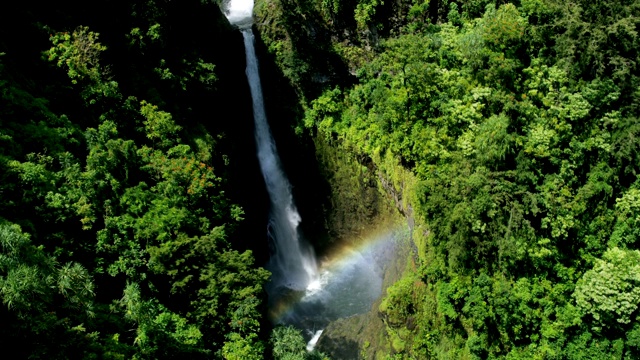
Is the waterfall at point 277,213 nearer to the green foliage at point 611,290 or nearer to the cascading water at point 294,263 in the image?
the cascading water at point 294,263

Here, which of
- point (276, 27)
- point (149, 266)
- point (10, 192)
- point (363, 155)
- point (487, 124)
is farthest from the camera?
point (276, 27)

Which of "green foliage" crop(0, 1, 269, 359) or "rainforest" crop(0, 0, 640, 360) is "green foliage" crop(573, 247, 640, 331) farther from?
"green foliage" crop(0, 1, 269, 359)

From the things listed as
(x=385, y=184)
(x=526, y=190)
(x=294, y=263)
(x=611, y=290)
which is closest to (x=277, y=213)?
(x=294, y=263)

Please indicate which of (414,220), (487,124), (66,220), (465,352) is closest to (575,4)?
(487,124)

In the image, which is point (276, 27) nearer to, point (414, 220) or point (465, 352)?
point (414, 220)

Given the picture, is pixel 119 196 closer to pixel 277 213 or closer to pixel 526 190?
pixel 277 213

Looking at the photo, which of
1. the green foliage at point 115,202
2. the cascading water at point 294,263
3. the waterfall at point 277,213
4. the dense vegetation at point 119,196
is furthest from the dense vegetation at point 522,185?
the waterfall at point 277,213
